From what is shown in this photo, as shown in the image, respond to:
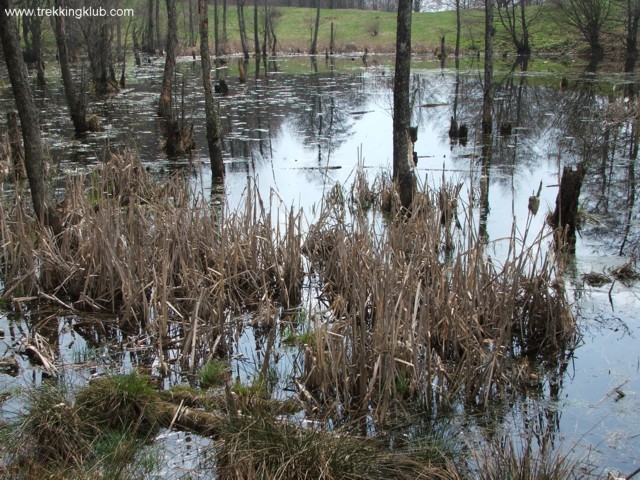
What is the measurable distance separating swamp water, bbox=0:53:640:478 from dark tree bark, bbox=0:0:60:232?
4.80 ft

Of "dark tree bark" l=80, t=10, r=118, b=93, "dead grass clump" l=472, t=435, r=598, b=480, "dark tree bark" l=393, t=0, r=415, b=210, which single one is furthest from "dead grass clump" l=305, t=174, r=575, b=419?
"dark tree bark" l=80, t=10, r=118, b=93

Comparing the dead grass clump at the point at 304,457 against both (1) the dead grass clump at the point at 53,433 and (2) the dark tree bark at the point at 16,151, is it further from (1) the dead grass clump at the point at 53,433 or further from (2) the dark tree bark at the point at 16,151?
(2) the dark tree bark at the point at 16,151

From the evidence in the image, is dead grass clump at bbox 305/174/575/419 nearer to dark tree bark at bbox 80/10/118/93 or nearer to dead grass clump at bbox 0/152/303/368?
dead grass clump at bbox 0/152/303/368

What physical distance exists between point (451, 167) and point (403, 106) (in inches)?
165

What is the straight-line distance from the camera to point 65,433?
3.77 m

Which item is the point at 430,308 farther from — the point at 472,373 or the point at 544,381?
the point at 544,381

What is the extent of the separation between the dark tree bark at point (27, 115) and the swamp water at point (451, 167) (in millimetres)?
1464

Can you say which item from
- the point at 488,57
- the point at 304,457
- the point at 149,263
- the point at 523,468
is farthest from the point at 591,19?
the point at 304,457

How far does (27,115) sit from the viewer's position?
6691 mm

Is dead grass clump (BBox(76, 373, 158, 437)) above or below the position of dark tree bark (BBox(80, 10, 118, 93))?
below

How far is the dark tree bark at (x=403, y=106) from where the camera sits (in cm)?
891

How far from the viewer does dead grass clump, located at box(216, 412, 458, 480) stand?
349cm

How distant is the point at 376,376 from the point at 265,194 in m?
7.35

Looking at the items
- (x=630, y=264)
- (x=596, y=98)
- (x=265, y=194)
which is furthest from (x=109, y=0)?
(x=630, y=264)
